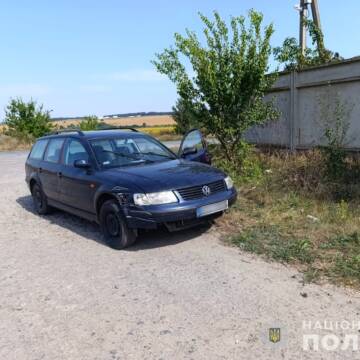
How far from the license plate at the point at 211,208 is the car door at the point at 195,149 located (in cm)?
173

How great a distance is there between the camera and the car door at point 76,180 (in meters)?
5.93

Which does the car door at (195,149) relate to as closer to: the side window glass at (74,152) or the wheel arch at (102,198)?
the side window glass at (74,152)

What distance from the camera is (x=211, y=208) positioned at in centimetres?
532

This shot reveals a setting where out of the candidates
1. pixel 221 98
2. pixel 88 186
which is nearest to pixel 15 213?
pixel 88 186

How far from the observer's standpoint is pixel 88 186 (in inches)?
232

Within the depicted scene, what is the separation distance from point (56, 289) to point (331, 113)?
6859mm

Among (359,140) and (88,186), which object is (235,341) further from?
(359,140)

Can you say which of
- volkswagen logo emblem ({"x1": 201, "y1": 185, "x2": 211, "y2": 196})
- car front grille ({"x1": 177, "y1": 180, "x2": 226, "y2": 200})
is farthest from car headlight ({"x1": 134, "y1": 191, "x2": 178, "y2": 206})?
volkswagen logo emblem ({"x1": 201, "y1": 185, "x2": 211, "y2": 196})

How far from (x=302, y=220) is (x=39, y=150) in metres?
5.24

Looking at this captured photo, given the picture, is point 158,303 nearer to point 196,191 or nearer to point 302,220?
A: point 196,191

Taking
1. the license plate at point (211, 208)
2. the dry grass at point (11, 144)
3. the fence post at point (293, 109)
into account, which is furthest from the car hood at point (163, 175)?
the dry grass at point (11, 144)

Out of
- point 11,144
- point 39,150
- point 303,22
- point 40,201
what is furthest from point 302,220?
point 11,144

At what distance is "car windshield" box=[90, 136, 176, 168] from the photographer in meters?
6.12

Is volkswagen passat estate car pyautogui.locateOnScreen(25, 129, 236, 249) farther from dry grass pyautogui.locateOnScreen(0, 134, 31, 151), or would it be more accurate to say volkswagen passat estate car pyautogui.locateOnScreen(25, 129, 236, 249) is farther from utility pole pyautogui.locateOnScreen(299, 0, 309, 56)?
dry grass pyautogui.locateOnScreen(0, 134, 31, 151)
